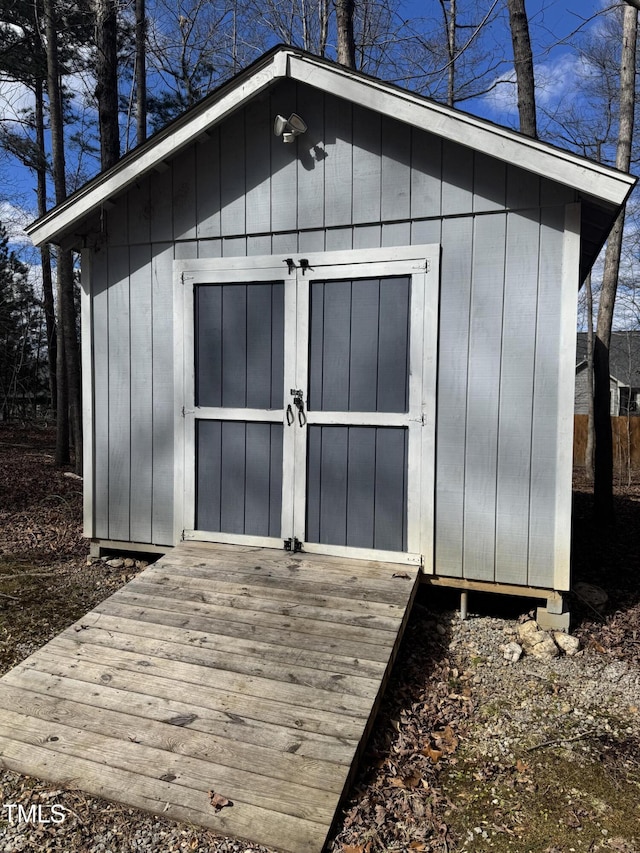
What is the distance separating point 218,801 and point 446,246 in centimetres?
332

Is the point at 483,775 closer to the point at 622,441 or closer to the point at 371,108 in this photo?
the point at 371,108

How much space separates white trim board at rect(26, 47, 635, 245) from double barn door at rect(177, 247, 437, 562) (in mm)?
769

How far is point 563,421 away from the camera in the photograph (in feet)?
11.6

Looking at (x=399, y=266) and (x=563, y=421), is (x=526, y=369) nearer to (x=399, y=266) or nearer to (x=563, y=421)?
(x=563, y=421)

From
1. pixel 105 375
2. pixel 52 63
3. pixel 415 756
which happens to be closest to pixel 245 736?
pixel 415 756

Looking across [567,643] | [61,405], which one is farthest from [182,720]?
[61,405]


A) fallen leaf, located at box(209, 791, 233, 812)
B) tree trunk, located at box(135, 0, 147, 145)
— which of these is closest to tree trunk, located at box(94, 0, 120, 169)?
tree trunk, located at box(135, 0, 147, 145)

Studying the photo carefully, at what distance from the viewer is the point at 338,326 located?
3996 mm

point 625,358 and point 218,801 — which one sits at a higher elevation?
point 625,358

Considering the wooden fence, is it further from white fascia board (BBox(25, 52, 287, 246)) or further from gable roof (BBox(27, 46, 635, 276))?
white fascia board (BBox(25, 52, 287, 246))

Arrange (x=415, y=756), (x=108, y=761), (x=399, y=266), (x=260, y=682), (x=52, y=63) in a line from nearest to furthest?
1. (x=108, y=761)
2. (x=415, y=756)
3. (x=260, y=682)
4. (x=399, y=266)
5. (x=52, y=63)

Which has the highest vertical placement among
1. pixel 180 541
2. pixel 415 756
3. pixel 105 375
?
pixel 105 375

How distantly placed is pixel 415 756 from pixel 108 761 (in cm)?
131

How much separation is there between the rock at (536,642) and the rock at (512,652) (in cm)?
9
